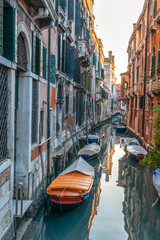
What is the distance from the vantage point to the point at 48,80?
30.8ft

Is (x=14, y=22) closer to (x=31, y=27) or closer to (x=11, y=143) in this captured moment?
(x=31, y=27)

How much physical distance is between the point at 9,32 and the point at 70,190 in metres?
5.16

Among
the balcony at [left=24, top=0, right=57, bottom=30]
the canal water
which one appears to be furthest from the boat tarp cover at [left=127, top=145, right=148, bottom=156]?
the balcony at [left=24, top=0, right=57, bottom=30]

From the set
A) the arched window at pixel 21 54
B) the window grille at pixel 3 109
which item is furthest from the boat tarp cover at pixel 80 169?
the window grille at pixel 3 109

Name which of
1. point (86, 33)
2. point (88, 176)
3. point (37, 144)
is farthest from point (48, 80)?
point (86, 33)

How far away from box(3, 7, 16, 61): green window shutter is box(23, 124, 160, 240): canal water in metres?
4.29

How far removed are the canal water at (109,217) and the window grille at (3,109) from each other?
251 centimetres

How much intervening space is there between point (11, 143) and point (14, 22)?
2442mm

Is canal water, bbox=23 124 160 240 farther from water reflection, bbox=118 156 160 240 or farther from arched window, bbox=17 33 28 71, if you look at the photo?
arched window, bbox=17 33 28 71

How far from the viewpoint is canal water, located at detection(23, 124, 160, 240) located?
712 centimetres

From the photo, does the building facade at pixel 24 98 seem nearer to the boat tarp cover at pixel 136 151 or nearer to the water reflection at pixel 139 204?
the water reflection at pixel 139 204

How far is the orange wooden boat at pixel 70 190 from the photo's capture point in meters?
7.75

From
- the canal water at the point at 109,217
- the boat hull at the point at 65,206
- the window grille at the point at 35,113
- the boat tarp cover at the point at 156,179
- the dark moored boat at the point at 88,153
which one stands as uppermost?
the window grille at the point at 35,113

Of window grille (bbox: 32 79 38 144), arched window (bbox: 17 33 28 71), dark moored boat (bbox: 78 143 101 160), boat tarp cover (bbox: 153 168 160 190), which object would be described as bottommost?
dark moored boat (bbox: 78 143 101 160)
